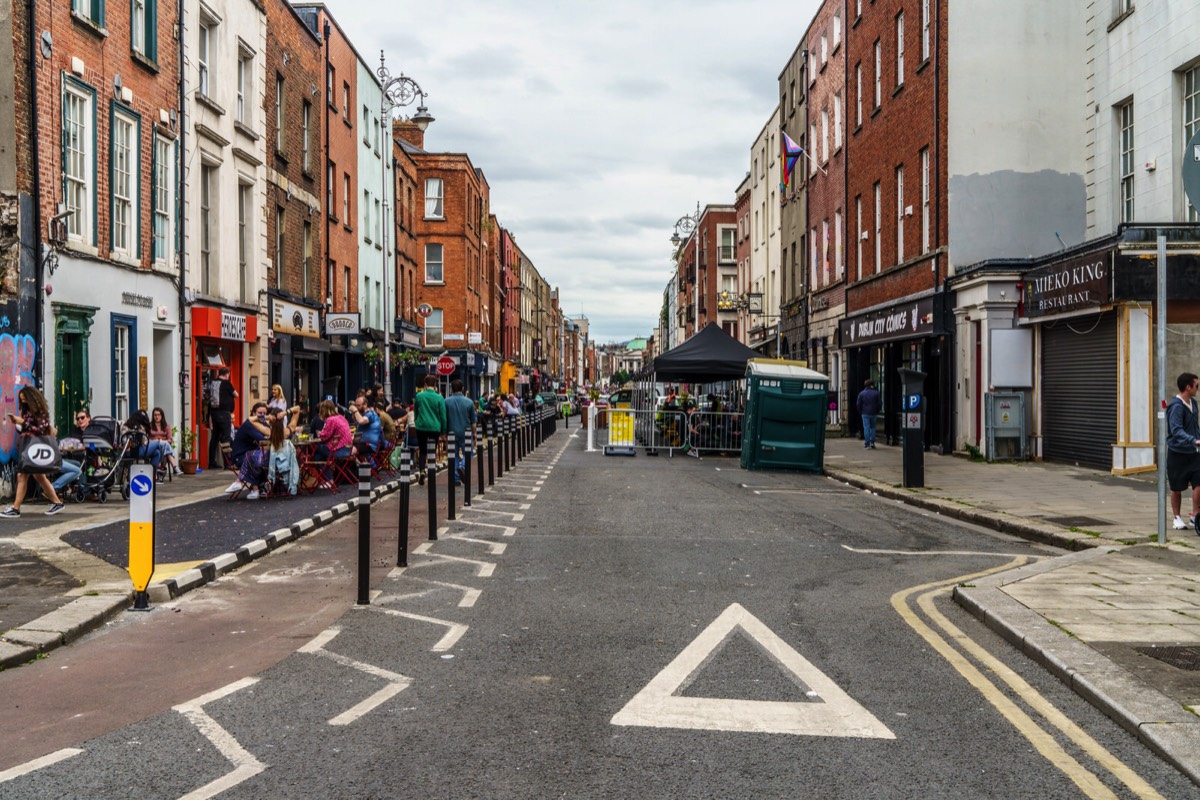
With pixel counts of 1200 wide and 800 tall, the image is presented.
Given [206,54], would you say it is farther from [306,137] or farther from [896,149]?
[896,149]

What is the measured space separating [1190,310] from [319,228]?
2198 centimetres

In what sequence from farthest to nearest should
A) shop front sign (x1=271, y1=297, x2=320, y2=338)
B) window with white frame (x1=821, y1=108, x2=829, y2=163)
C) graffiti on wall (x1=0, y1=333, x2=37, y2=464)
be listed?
window with white frame (x1=821, y1=108, x2=829, y2=163) < shop front sign (x1=271, y1=297, x2=320, y2=338) < graffiti on wall (x1=0, y1=333, x2=37, y2=464)

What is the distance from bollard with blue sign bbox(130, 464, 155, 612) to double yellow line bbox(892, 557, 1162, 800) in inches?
208

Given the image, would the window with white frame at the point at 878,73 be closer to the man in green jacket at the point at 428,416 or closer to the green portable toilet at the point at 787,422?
the green portable toilet at the point at 787,422

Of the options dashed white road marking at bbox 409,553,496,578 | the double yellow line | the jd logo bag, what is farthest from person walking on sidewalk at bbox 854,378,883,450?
the double yellow line

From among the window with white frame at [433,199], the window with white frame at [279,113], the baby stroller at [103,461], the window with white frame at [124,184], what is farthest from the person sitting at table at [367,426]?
the window with white frame at [433,199]

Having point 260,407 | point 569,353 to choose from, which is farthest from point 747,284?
point 569,353

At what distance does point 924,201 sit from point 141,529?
76.2 feet

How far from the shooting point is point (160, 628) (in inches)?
297

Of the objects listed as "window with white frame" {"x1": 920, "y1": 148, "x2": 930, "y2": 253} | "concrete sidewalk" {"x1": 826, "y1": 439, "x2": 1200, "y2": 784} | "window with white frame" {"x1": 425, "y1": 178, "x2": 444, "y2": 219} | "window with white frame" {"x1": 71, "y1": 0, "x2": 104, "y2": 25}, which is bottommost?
"concrete sidewalk" {"x1": 826, "y1": 439, "x2": 1200, "y2": 784}

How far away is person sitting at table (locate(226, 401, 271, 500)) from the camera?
1584 centimetres

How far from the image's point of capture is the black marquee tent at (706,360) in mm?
26688

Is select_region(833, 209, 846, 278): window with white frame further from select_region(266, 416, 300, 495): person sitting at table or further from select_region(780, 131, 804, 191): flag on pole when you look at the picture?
select_region(266, 416, 300, 495): person sitting at table

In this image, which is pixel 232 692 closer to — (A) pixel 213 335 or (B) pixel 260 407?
(B) pixel 260 407
